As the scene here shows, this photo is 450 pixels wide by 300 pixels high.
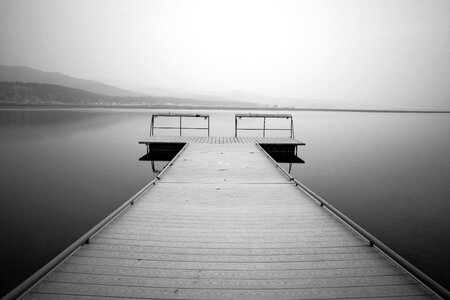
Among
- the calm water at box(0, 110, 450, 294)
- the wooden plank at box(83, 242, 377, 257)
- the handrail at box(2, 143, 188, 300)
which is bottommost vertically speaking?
the calm water at box(0, 110, 450, 294)

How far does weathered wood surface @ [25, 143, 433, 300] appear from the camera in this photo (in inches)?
91.4

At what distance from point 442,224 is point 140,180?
32.8ft

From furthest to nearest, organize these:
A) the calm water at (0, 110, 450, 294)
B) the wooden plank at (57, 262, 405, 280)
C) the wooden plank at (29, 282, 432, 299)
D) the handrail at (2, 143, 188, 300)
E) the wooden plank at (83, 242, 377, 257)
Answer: the calm water at (0, 110, 450, 294) → the wooden plank at (83, 242, 377, 257) → the wooden plank at (57, 262, 405, 280) → the wooden plank at (29, 282, 432, 299) → the handrail at (2, 143, 188, 300)

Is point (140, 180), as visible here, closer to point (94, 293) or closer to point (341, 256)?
point (94, 293)

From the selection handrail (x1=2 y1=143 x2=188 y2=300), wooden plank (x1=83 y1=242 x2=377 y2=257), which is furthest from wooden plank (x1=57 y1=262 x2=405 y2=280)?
wooden plank (x1=83 y1=242 x2=377 y2=257)

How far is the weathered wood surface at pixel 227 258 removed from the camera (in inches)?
91.4

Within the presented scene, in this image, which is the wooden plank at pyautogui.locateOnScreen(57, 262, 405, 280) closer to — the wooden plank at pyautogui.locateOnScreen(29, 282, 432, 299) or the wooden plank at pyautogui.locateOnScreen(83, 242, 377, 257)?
the wooden plank at pyautogui.locateOnScreen(29, 282, 432, 299)

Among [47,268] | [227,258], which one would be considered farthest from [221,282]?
[47,268]

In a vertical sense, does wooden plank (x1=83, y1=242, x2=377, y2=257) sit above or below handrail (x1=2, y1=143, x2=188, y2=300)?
below

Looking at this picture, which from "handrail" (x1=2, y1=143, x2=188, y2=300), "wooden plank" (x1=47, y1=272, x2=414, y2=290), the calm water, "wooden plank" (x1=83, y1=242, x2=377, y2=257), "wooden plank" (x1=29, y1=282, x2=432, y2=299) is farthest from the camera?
the calm water

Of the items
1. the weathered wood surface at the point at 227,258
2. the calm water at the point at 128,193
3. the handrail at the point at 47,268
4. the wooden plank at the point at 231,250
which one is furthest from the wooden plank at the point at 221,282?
the calm water at the point at 128,193

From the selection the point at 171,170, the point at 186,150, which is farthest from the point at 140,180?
the point at 171,170

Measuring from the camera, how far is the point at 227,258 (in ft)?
9.38

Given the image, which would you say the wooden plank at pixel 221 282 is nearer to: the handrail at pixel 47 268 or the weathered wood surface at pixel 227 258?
the weathered wood surface at pixel 227 258
